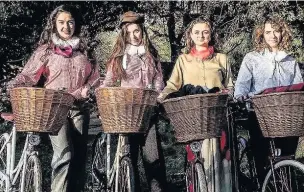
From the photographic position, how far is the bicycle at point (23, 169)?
5505 mm

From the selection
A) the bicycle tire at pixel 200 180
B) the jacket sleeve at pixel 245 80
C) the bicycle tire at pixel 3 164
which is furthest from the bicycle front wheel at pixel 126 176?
the bicycle tire at pixel 3 164

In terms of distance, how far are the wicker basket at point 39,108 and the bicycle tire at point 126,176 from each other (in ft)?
2.08

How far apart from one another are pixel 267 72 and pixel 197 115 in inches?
47.9

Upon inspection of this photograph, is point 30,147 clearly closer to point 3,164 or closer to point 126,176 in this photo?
point 126,176

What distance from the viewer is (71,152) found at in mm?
5758

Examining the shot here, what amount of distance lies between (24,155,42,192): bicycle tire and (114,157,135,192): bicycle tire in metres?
0.68

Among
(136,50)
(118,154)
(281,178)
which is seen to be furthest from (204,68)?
(281,178)

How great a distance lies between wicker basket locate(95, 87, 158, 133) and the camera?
500cm

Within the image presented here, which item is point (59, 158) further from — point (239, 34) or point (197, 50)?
point (239, 34)

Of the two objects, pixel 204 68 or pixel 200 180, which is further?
pixel 204 68

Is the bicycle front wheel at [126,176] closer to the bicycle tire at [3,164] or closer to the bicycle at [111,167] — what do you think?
the bicycle at [111,167]

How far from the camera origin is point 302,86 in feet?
15.9

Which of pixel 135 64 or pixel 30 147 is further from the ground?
pixel 135 64

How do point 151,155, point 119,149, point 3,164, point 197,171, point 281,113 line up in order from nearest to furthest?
point 281,113 → point 197,171 → point 119,149 → point 151,155 → point 3,164
